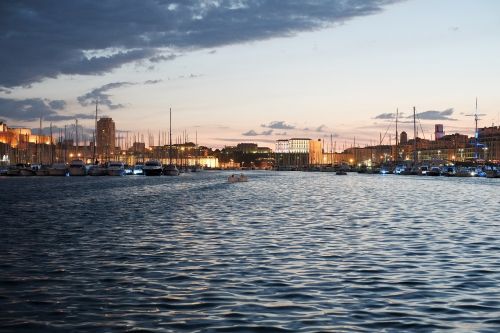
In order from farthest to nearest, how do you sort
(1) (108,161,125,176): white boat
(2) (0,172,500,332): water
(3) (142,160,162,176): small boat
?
(1) (108,161,125,176): white boat
(3) (142,160,162,176): small boat
(2) (0,172,500,332): water

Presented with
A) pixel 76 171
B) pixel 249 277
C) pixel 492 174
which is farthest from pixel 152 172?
pixel 249 277

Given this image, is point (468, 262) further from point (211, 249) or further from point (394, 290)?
point (211, 249)

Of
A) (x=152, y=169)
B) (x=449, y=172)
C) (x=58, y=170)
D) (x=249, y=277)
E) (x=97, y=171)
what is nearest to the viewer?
(x=249, y=277)

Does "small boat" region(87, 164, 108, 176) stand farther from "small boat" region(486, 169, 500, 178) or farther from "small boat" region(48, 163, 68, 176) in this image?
"small boat" region(486, 169, 500, 178)

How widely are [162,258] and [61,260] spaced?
2.90 meters

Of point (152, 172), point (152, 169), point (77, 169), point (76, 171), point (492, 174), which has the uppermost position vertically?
point (77, 169)

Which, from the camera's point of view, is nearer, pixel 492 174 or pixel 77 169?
pixel 492 174

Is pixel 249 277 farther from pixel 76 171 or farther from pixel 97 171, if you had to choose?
pixel 97 171

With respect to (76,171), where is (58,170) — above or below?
above

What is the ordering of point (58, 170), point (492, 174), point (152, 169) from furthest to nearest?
point (152, 169) → point (58, 170) → point (492, 174)

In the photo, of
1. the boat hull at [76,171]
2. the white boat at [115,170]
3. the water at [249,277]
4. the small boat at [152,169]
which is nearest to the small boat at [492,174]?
the small boat at [152,169]

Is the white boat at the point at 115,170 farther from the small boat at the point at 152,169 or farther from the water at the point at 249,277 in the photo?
the water at the point at 249,277

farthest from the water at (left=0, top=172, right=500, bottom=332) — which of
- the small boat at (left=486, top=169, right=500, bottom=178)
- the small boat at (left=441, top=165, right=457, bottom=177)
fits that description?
the small boat at (left=441, top=165, right=457, bottom=177)

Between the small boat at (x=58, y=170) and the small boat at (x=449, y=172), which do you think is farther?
the small boat at (x=449, y=172)
